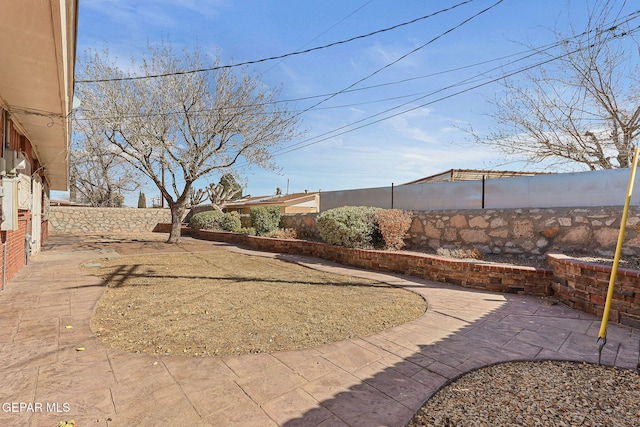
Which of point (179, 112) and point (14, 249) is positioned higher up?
point (179, 112)

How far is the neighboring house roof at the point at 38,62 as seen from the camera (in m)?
2.58

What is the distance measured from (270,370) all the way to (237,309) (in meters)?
1.85

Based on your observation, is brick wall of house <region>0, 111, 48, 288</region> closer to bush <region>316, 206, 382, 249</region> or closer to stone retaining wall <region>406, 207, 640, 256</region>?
bush <region>316, 206, 382, 249</region>

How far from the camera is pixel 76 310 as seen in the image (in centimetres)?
381

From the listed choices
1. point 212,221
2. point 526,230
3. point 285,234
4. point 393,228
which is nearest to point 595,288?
point 526,230

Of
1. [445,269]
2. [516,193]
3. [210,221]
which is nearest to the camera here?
[445,269]

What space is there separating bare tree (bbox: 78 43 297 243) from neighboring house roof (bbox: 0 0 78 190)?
4080 millimetres

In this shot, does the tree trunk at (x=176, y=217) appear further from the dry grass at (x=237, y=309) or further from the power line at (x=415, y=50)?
the power line at (x=415, y=50)

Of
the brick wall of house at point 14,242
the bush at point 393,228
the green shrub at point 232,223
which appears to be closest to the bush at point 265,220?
the green shrub at point 232,223

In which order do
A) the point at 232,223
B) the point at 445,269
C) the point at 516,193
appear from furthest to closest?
the point at 232,223, the point at 516,193, the point at 445,269

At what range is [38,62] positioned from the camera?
3416mm

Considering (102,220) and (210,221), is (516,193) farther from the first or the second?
(102,220)

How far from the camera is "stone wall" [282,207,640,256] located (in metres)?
5.29

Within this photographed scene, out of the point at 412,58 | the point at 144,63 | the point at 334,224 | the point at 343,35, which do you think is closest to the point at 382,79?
the point at 412,58
